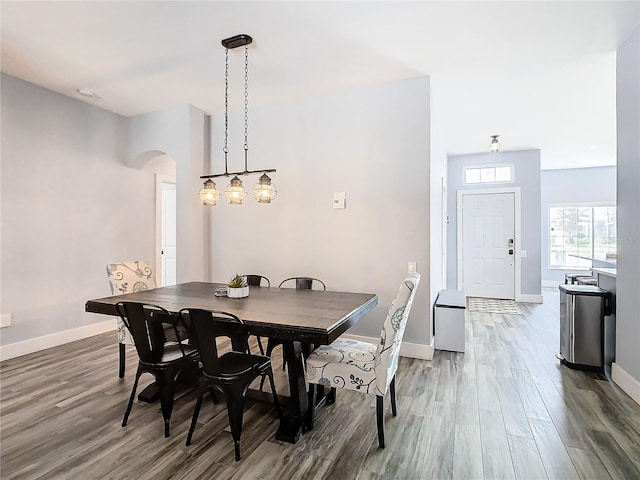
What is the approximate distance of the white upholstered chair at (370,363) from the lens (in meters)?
2.03

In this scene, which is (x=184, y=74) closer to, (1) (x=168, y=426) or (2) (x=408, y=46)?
(2) (x=408, y=46)

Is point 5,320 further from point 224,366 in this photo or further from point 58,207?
point 224,366

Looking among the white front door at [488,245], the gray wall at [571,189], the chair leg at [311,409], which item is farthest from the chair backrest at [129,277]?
Answer: the gray wall at [571,189]

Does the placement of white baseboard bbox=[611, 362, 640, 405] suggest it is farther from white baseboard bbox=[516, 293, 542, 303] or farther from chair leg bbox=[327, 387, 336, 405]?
white baseboard bbox=[516, 293, 542, 303]

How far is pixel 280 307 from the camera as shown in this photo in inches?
96.6

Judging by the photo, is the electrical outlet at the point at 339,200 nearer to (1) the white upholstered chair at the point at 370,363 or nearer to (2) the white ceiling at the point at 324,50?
(2) the white ceiling at the point at 324,50

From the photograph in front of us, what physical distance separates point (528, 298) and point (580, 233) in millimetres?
3150

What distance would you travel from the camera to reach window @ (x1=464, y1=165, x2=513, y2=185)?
265 inches

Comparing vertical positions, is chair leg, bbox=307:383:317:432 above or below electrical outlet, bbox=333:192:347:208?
below

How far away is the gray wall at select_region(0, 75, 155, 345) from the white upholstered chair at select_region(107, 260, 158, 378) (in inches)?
47.3

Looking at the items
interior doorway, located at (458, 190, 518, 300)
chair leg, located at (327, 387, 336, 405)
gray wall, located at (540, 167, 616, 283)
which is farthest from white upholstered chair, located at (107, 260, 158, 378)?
gray wall, located at (540, 167, 616, 283)

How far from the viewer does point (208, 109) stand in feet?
15.1

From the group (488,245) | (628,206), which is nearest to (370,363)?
(628,206)

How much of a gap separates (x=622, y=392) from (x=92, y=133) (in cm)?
612
